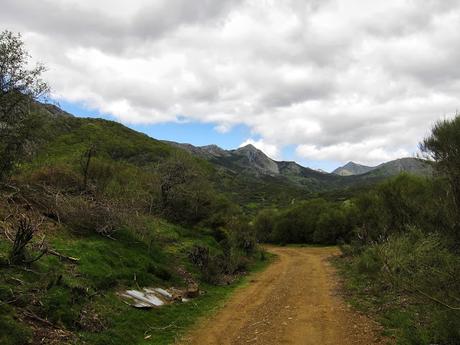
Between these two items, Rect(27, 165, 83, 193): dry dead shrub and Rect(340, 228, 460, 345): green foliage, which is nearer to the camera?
Rect(340, 228, 460, 345): green foliage

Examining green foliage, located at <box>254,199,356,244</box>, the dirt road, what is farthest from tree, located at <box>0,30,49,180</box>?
green foliage, located at <box>254,199,356,244</box>

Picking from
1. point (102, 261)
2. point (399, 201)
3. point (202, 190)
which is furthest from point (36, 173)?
point (399, 201)

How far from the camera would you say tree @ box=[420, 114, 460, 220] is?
1281cm

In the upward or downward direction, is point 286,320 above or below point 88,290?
below

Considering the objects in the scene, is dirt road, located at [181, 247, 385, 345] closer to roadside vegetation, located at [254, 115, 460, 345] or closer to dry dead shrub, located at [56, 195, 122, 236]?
roadside vegetation, located at [254, 115, 460, 345]

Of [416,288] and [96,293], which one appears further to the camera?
[96,293]

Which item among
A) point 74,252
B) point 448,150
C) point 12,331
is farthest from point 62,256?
point 448,150

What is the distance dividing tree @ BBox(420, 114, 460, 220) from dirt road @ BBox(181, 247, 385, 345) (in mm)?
4754

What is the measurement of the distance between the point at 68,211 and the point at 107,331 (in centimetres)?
671

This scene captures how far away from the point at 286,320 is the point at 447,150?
25.5 feet

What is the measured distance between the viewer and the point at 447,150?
1462 centimetres

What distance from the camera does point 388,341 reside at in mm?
10320

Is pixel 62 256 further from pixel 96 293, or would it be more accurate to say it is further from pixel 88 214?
pixel 88 214

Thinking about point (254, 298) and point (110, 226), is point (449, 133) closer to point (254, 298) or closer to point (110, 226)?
point (254, 298)
